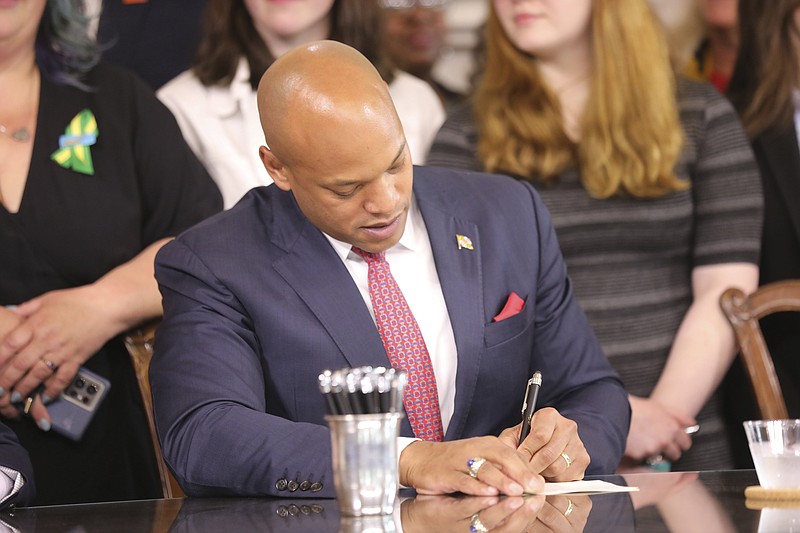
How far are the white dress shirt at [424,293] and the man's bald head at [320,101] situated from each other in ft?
0.91

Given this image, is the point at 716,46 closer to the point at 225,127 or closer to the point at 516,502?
the point at 225,127

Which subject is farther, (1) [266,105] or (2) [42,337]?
(2) [42,337]

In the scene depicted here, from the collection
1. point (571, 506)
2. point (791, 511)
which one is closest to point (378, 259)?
point (571, 506)

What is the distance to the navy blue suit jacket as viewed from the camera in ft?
6.42

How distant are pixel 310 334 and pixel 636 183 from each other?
3.76 feet

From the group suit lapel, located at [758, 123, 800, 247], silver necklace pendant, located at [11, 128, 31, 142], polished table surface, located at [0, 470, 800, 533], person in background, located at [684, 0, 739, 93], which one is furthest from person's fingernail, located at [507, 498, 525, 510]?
person in background, located at [684, 0, 739, 93]

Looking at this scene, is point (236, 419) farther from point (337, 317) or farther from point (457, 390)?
point (457, 390)

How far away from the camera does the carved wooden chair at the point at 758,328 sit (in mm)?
2604

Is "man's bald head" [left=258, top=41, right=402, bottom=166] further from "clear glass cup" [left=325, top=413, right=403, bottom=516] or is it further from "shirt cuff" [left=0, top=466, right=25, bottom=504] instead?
"shirt cuff" [left=0, top=466, right=25, bottom=504]

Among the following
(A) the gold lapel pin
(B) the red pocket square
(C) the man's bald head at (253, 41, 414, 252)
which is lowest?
(B) the red pocket square

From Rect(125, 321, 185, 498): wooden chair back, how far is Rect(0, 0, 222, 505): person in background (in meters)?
0.17

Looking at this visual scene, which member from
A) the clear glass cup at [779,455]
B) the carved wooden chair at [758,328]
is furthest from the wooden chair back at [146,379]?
the carved wooden chair at [758,328]

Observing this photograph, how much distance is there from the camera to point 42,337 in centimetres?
252

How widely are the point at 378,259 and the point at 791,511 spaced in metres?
0.89
